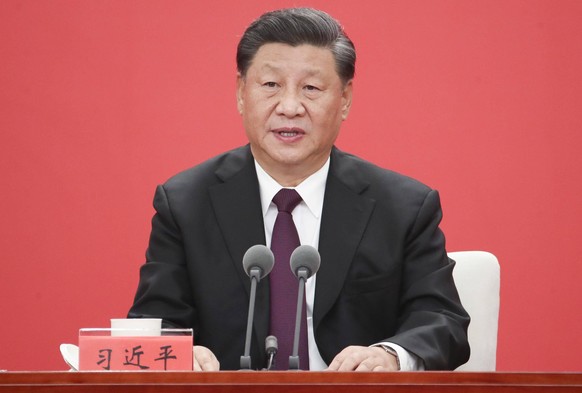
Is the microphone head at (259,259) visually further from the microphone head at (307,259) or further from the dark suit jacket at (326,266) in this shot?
the dark suit jacket at (326,266)

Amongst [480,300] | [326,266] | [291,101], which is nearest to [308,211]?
[326,266]

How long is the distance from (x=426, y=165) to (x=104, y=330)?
1.54m

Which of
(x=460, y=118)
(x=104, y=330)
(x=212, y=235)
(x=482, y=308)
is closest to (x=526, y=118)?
(x=460, y=118)

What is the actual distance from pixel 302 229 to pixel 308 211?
5cm

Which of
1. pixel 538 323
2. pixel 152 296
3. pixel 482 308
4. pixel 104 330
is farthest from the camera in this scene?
pixel 538 323

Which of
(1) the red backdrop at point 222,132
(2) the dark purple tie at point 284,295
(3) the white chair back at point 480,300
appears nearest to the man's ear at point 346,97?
(2) the dark purple tie at point 284,295

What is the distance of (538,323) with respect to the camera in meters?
3.04

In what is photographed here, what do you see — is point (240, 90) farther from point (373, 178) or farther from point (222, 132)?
point (222, 132)

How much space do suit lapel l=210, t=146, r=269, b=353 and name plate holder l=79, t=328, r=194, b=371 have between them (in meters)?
0.57

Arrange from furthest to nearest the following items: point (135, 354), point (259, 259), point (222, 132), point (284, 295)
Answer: point (222, 132)
point (284, 295)
point (259, 259)
point (135, 354)

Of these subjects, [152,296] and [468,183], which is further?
[468,183]

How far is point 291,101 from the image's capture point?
2.30 metres

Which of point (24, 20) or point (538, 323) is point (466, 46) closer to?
point (538, 323)

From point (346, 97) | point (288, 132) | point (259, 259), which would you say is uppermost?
point (346, 97)
